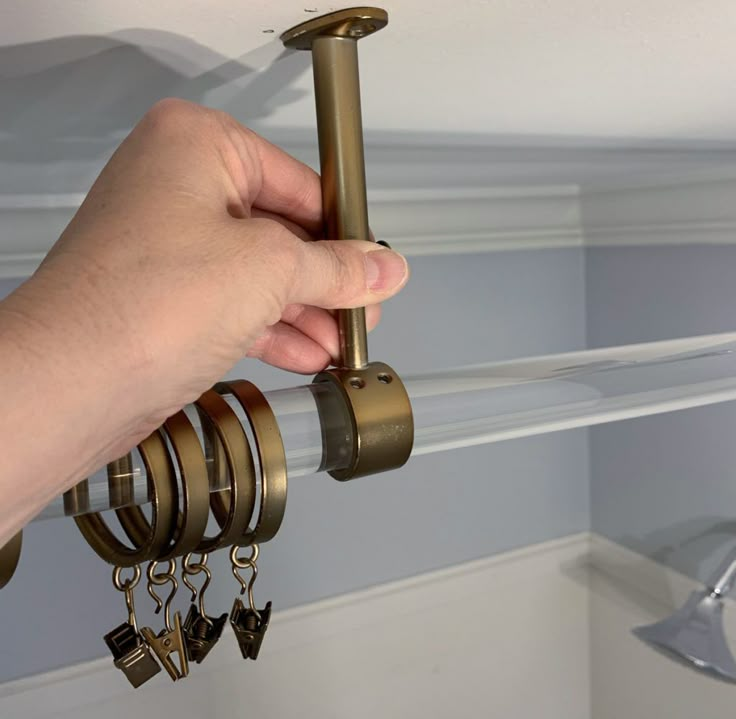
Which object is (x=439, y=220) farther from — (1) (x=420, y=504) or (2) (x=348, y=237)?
(2) (x=348, y=237)

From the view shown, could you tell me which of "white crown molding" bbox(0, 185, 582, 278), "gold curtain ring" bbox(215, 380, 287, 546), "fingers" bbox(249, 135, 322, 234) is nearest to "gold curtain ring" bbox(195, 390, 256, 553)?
"gold curtain ring" bbox(215, 380, 287, 546)

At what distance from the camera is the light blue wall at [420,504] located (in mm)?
790

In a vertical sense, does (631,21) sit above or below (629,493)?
above

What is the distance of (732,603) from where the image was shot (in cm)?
93

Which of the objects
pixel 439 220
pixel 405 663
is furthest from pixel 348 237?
pixel 405 663

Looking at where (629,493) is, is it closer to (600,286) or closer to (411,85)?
(600,286)

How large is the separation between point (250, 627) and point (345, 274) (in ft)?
0.47

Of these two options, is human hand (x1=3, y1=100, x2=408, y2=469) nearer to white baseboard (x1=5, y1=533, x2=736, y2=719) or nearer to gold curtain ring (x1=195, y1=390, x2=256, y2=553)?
gold curtain ring (x1=195, y1=390, x2=256, y2=553)

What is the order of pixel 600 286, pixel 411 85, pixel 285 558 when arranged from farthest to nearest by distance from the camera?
1. pixel 600 286
2. pixel 285 558
3. pixel 411 85

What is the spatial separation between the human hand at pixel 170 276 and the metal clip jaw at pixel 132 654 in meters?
0.07

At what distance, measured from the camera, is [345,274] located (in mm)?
323

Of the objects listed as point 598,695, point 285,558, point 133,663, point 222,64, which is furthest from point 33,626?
point 598,695

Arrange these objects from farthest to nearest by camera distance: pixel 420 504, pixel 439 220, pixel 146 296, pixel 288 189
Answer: pixel 420 504 → pixel 439 220 → pixel 288 189 → pixel 146 296

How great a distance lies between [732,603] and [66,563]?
0.71 meters
